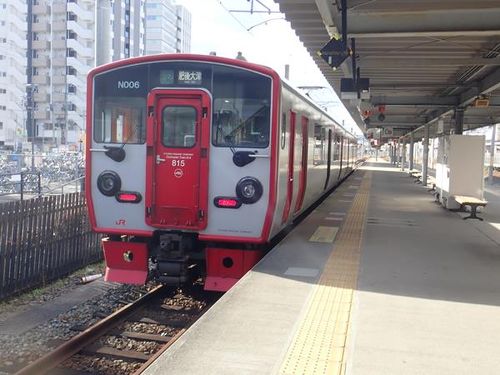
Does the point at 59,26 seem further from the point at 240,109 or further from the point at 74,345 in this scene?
the point at 74,345

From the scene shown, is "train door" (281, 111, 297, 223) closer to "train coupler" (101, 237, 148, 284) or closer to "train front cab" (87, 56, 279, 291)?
"train front cab" (87, 56, 279, 291)

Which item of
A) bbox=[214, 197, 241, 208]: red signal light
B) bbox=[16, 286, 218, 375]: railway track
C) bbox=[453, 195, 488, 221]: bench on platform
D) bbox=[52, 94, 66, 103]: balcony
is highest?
bbox=[52, 94, 66, 103]: balcony

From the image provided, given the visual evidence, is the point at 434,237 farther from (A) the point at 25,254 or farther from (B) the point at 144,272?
(A) the point at 25,254

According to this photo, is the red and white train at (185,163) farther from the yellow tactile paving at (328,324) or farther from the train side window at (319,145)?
the train side window at (319,145)

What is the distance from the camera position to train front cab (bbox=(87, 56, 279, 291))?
6.52 m

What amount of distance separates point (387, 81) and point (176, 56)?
9.49 metres

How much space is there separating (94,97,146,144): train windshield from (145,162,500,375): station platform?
2219 mm

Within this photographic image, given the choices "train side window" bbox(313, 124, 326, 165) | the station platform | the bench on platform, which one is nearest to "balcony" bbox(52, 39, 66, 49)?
"train side window" bbox(313, 124, 326, 165)

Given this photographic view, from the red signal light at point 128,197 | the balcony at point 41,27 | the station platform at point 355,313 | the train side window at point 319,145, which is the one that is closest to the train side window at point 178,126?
the red signal light at point 128,197

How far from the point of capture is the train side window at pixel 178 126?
6.68 m

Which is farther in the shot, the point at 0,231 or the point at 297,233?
the point at 297,233

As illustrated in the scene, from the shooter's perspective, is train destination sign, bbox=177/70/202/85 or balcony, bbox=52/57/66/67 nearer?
train destination sign, bbox=177/70/202/85

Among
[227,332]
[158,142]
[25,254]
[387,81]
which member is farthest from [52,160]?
[227,332]

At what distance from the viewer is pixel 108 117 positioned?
6875 millimetres
